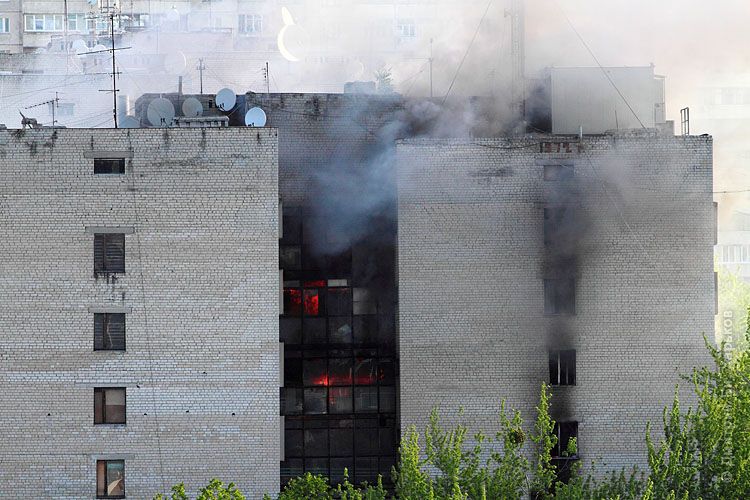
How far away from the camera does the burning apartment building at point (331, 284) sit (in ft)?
103

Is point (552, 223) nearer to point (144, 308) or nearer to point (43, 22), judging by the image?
point (144, 308)

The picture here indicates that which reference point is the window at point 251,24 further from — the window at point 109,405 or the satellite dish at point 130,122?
the window at point 109,405

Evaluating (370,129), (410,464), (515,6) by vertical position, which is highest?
(515,6)

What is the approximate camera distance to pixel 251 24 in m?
69.2

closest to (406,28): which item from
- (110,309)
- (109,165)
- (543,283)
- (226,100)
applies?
(226,100)

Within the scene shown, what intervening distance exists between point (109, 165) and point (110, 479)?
6731mm

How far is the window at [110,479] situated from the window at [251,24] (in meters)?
40.1

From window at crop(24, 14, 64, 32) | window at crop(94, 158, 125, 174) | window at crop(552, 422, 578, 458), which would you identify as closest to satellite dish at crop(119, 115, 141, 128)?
window at crop(94, 158, 125, 174)

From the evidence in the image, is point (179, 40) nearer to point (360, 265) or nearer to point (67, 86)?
point (67, 86)

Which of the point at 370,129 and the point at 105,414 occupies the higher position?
the point at 370,129

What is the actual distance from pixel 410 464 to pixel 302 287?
1117cm

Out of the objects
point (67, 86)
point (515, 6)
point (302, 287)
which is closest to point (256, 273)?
point (302, 287)

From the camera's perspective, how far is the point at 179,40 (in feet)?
205

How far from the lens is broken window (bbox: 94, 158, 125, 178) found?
104 feet
